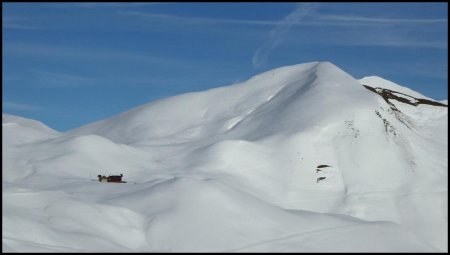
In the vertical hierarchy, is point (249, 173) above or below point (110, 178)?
above

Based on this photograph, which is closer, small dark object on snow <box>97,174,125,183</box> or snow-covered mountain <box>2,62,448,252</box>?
snow-covered mountain <box>2,62,448,252</box>

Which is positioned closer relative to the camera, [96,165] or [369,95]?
[96,165]

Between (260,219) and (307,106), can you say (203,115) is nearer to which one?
(307,106)

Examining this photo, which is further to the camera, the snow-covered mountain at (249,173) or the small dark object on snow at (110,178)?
the small dark object on snow at (110,178)

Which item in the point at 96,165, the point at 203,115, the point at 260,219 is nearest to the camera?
the point at 260,219

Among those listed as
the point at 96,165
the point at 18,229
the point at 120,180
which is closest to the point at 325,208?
the point at 120,180

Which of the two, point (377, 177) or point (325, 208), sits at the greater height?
point (377, 177)

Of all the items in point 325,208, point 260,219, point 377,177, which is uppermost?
point 377,177

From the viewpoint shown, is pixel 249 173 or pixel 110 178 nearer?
pixel 110 178
